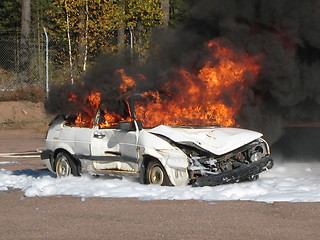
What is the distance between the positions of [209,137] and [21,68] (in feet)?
75.5

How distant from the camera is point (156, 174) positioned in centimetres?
1200

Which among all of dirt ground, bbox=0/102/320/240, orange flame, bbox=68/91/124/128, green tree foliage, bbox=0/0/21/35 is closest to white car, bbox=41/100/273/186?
orange flame, bbox=68/91/124/128

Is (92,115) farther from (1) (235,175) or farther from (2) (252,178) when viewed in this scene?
(1) (235,175)

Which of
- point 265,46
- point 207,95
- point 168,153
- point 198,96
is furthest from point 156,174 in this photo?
point 265,46

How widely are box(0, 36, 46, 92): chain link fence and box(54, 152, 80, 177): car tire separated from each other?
66.0 ft

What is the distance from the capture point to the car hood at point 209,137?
38.5 ft

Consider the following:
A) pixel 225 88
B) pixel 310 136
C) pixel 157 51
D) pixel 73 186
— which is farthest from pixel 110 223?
pixel 310 136

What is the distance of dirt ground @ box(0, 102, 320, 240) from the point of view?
833cm

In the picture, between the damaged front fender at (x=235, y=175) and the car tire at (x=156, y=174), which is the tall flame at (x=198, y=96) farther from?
the damaged front fender at (x=235, y=175)

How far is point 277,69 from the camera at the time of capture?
50.1 feet

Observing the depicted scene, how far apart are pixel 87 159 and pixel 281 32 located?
5.23 meters

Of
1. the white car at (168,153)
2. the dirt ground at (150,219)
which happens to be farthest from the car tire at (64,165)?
the dirt ground at (150,219)

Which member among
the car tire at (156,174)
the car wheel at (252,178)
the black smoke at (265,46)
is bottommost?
the car wheel at (252,178)

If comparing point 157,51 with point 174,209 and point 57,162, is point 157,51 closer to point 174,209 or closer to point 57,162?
point 57,162
